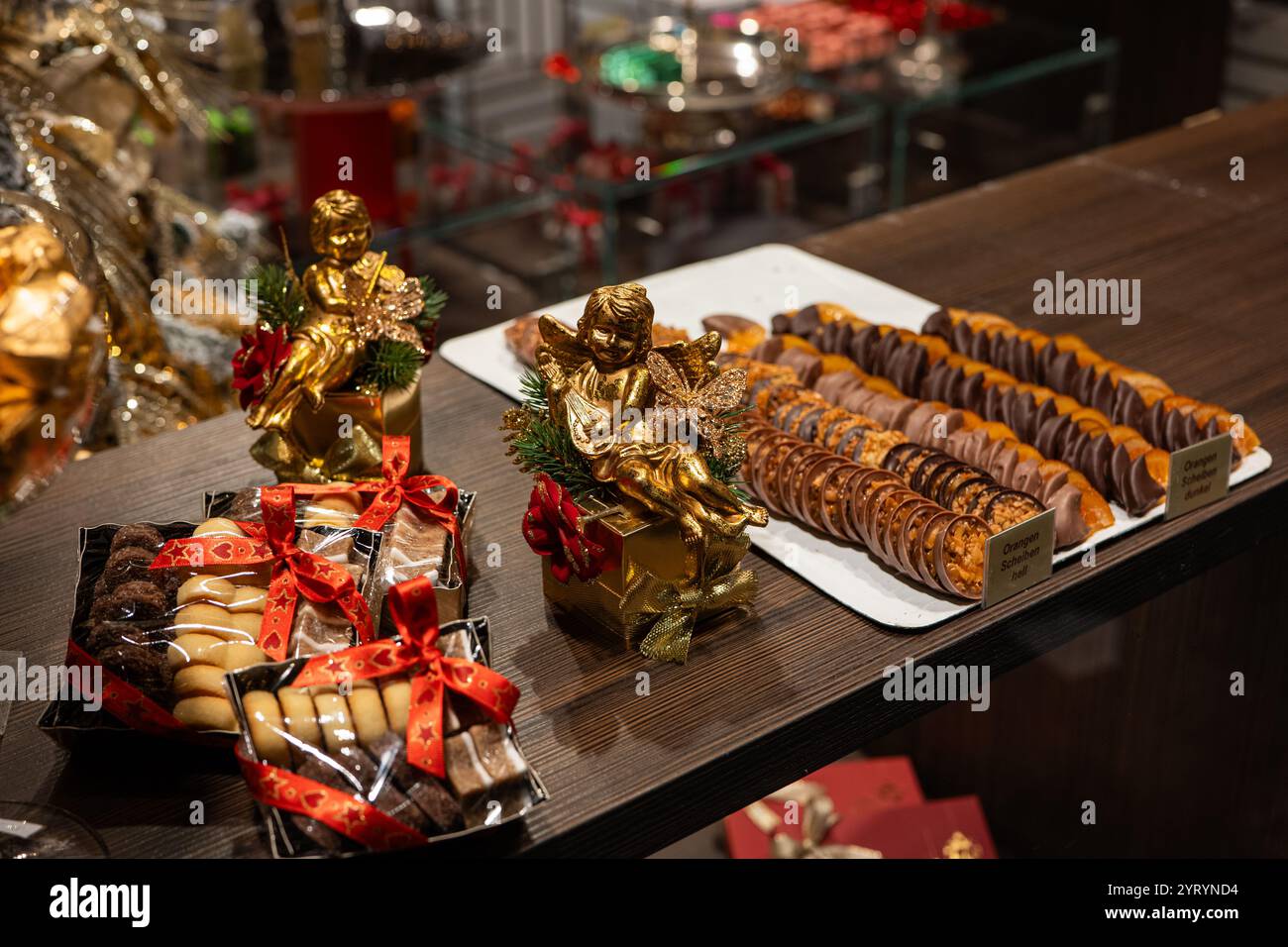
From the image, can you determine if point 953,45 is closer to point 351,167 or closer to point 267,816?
point 351,167

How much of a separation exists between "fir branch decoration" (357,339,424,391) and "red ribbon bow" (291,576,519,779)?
39cm

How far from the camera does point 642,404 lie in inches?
52.1

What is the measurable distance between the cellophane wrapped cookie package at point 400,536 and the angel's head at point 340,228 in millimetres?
240

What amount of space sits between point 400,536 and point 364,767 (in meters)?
0.31

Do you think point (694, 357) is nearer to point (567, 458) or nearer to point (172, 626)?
point (567, 458)

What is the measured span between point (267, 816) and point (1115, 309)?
1414 millimetres

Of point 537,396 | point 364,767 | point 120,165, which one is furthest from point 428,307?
point 120,165

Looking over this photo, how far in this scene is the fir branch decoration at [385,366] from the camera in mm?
1452

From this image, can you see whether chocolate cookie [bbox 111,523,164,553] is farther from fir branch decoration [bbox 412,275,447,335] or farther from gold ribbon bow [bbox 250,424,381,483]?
fir branch decoration [bbox 412,275,447,335]

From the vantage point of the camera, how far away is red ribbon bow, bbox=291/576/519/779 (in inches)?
43.0

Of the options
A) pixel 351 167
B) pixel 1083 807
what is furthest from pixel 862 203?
pixel 1083 807

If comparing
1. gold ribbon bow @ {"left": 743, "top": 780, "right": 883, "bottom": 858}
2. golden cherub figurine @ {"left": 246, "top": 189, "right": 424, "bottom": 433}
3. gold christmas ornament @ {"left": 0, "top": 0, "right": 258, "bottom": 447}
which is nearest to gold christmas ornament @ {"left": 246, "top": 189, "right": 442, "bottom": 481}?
golden cherub figurine @ {"left": 246, "top": 189, "right": 424, "bottom": 433}

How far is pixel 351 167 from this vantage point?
330 centimetres

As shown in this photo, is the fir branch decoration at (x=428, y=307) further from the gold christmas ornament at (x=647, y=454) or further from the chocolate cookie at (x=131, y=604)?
the chocolate cookie at (x=131, y=604)
